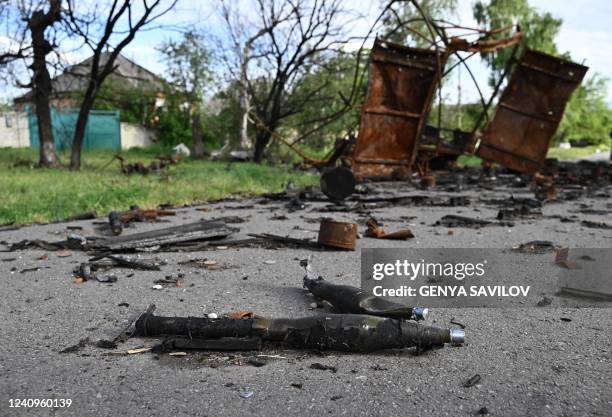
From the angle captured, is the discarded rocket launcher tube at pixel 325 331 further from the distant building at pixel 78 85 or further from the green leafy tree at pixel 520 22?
the green leafy tree at pixel 520 22

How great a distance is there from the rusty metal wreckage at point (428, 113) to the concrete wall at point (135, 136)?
22.9m

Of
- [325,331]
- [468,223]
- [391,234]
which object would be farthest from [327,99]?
[325,331]

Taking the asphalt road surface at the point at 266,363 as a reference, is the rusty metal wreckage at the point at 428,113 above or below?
above

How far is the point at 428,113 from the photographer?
10602 millimetres

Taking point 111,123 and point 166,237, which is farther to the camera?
point 111,123

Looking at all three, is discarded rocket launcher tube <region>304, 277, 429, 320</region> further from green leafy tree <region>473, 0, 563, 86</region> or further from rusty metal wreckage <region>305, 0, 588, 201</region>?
green leafy tree <region>473, 0, 563, 86</region>

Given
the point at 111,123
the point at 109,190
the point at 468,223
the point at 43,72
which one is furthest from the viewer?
the point at 111,123

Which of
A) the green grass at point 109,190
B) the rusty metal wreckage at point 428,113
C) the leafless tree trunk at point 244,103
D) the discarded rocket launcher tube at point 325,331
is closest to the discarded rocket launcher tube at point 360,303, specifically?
the discarded rocket launcher tube at point 325,331

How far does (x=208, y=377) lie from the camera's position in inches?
90.5

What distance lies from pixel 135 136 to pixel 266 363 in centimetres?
3158

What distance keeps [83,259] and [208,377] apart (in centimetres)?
265

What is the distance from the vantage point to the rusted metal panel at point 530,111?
11.4 meters

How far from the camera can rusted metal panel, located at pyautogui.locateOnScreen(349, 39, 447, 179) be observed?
33.3 ft

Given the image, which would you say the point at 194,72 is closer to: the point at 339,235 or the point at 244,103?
the point at 244,103
